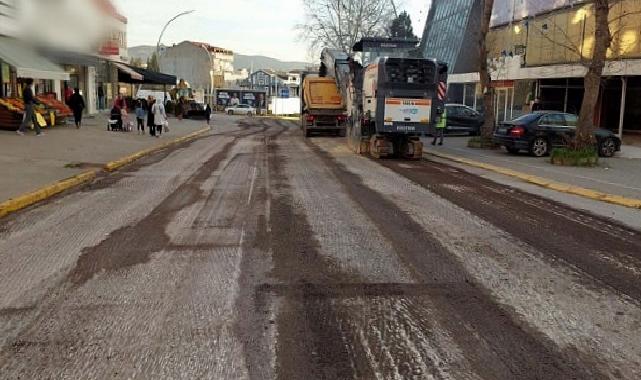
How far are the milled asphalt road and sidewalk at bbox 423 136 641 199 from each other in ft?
11.9

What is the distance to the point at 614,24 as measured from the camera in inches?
918

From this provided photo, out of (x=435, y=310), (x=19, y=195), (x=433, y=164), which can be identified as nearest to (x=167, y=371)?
(x=435, y=310)

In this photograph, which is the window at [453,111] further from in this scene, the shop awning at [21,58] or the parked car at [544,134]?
the shop awning at [21,58]

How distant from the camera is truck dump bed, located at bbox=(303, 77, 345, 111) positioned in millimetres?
28359

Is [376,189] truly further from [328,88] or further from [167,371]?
[328,88]

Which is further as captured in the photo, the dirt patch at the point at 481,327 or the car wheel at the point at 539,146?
the car wheel at the point at 539,146

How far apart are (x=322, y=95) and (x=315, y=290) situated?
2388 centimetres

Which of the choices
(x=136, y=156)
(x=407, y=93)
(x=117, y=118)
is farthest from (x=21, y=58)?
(x=407, y=93)

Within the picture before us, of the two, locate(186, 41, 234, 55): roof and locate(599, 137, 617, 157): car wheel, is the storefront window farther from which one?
locate(186, 41, 234, 55): roof

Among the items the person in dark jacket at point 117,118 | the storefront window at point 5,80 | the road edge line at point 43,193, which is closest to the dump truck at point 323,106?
the person in dark jacket at point 117,118

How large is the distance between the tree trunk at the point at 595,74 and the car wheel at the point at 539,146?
99.0 inches

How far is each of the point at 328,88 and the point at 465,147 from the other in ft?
27.0

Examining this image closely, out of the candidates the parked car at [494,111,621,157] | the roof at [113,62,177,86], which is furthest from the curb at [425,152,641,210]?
the roof at [113,62,177,86]

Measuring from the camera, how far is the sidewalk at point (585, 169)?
12.5 meters
